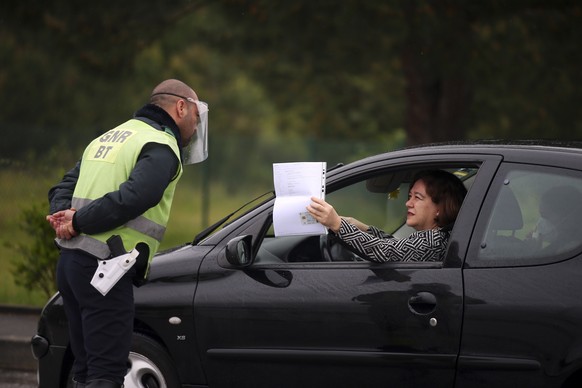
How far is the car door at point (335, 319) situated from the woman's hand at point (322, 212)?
27 cm

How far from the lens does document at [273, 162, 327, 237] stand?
514 centimetres

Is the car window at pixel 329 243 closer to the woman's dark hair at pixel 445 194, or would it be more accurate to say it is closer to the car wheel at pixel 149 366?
the woman's dark hair at pixel 445 194

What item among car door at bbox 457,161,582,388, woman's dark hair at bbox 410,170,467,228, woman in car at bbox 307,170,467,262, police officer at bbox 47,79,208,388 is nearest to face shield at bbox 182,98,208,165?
police officer at bbox 47,79,208,388

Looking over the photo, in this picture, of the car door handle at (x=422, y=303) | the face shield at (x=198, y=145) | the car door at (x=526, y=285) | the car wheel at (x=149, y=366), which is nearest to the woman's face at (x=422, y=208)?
the car door at (x=526, y=285)

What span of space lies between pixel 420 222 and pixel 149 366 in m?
1.49

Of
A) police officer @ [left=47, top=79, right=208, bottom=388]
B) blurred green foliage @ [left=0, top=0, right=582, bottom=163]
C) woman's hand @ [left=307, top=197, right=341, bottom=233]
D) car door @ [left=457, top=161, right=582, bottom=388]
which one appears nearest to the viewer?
car door @ [left=457, top=161, right=582, bottom=388]

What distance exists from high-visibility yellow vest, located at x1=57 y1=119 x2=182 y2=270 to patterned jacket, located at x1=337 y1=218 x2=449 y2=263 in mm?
836

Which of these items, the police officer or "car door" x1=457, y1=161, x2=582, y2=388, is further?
the police officer

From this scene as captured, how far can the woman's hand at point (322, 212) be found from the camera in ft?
16.8

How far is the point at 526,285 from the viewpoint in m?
4.90

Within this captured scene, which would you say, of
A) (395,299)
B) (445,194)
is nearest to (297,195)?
(395,299)

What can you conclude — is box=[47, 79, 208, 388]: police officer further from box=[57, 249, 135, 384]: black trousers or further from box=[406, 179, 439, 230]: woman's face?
box=[406, 179, 439, 230]: woman's face

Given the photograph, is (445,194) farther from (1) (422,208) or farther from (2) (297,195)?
(2) (297,195)

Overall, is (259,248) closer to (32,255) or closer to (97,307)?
(97,307)
